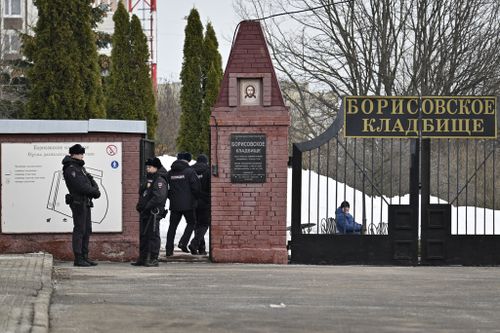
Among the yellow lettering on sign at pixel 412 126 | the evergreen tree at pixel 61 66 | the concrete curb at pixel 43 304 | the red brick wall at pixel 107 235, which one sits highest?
the evergreen tree at pixel 61 66

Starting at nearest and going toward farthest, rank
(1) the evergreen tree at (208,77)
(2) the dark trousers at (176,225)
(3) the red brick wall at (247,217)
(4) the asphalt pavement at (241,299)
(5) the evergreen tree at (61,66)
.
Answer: (4) the asphalt pavement at (241,299), (3) the red brick wall at (247,217), (2) the dark trousers at (176,225), (5) the evergreen tree at (61,66), (1) the evergreen tree at (208,77)

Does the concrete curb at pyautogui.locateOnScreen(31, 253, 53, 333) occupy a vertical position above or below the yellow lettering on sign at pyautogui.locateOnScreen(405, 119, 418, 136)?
below

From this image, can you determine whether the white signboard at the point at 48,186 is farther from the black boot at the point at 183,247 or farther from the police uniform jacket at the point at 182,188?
the black boot at the point at 183,247

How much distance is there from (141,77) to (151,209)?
20.8 m

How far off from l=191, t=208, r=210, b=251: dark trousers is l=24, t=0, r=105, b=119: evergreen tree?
33.6ft

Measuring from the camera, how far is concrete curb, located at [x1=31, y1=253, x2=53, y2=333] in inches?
393

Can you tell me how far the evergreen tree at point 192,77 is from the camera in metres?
39.8

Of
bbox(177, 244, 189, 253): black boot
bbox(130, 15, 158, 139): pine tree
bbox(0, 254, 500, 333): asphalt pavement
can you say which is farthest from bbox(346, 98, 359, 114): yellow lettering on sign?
bbox(130, 15, 158, 139): pine tree

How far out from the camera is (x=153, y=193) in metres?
17.6

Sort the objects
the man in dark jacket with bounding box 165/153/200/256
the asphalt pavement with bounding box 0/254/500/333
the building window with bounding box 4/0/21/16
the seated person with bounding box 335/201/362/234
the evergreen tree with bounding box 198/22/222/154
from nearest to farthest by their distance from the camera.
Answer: the asphalt pavement with bounding box 0/254/500/333 < the seated person with bounding box 335/201/362/234 < the man in dark jacket with bounding box 165/153/200/256 < the evergreen tree with bounding box 198/22/222/154 < the building window with bounding box 4/0/21/16

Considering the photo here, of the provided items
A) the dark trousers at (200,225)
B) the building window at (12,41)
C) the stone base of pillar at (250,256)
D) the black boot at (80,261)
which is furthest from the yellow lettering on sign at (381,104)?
the building window at (12,41)

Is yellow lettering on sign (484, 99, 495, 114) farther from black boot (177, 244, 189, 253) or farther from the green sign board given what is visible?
black boot (177, 244, 189, 253)

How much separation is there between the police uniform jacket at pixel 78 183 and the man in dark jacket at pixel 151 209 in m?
0.71

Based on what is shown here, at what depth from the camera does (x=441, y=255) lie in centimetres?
1927
